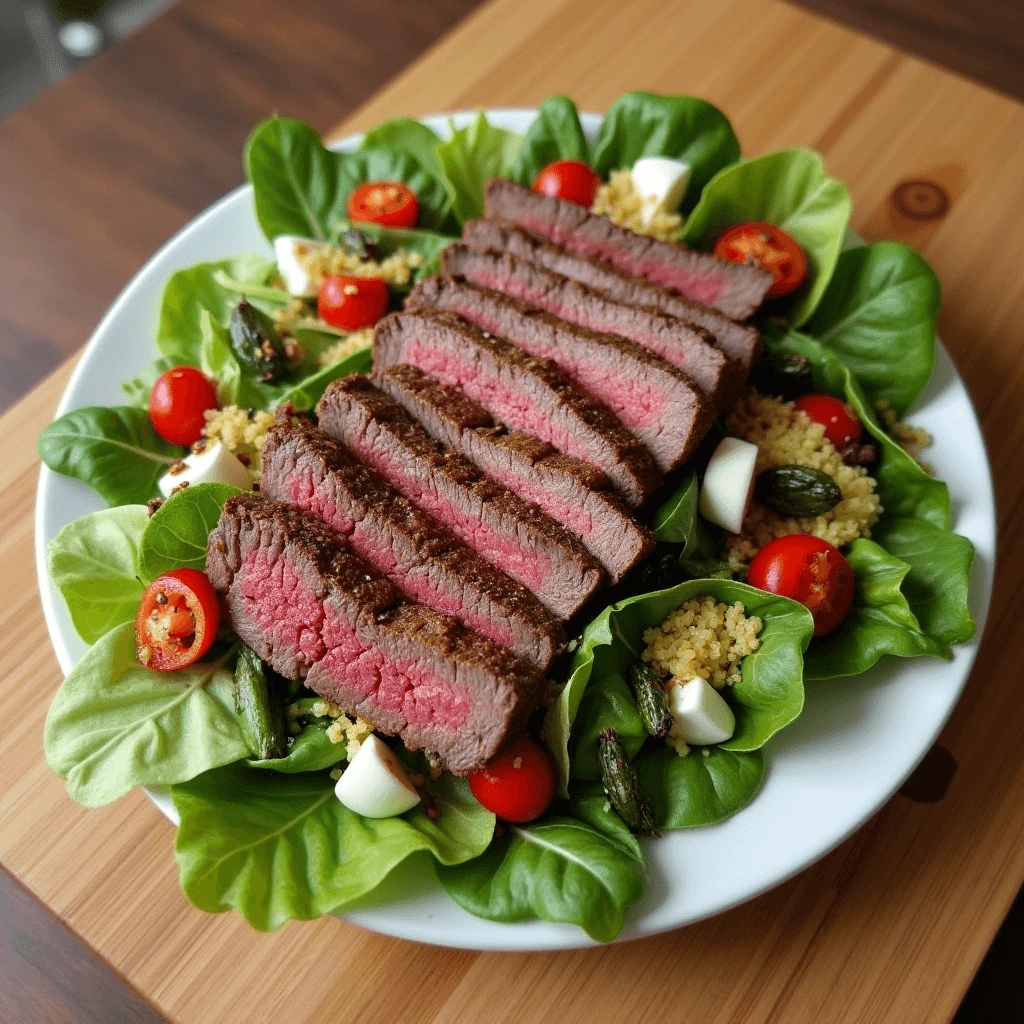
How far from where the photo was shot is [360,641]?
3.23m

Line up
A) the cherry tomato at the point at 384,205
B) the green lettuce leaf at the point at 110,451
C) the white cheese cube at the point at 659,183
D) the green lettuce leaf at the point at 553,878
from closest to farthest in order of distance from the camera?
the green lettuce leaf at the point at 553,878, the green lettuce leaf at the point at 110,451, the white cheese cube at the point at 659,183, the cherry tomato at the point at 384,205

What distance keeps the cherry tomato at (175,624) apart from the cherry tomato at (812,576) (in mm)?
1768

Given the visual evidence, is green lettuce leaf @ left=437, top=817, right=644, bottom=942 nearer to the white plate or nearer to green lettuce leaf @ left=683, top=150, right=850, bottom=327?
the white plate

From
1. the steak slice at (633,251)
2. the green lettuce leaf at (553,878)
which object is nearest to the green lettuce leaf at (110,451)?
the steak slice at (633,251)

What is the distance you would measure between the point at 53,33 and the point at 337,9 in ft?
7.35

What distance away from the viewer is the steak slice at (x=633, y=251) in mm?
3969

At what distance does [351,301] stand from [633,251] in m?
1.10

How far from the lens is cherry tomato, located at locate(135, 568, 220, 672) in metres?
3.30

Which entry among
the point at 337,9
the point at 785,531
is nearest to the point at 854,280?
the point at 785,531

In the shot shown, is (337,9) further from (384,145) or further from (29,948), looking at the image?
(29,948)

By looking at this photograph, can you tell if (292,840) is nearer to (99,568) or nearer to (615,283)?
(99,568)

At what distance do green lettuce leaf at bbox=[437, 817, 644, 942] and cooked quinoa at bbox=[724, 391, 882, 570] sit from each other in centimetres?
108

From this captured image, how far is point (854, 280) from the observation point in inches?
164

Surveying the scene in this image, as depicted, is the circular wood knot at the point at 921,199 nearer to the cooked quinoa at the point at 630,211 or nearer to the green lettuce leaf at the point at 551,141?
the cooked quinoa at the point at 630,211
